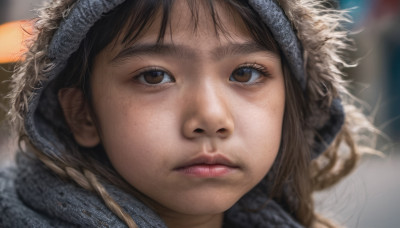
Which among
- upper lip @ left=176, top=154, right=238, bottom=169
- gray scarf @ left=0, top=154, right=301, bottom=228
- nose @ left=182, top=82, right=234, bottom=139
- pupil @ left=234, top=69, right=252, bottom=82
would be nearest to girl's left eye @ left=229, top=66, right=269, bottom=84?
pupil @ left=234, top=69, right=252, bottom=82

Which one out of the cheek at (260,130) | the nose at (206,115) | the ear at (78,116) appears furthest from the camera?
the ear at (78,116)

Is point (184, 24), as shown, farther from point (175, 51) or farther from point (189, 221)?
point (189, 221)

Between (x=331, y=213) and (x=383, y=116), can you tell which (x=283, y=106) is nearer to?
(x=331, y=213)

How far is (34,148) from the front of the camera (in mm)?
1606

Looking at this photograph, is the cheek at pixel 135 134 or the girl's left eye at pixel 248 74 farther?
the girl's left eye at pixel 248 74

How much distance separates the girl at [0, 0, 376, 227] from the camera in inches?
57.9

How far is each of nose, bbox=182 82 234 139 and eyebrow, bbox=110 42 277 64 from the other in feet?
0.31

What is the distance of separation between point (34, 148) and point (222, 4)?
0.67 meters

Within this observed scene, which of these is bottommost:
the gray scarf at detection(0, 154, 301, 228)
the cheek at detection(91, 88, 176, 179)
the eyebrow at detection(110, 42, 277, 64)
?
the gray scarf at detection(0, 154, 301, 228)

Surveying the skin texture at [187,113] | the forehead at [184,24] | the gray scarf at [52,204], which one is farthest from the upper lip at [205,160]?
the forehead at [184,24]

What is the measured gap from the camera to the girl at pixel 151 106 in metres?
1.47

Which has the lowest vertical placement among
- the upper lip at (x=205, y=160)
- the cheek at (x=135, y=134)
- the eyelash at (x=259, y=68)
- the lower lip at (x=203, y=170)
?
the lower lip at (x=203, y=170)

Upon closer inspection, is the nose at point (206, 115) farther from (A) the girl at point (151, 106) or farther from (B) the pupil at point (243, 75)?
(B) the pupil at point (243, 75)

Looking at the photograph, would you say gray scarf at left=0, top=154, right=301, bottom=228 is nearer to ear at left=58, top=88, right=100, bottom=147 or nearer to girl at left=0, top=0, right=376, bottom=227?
girl at left=0, top=0, right=376, bottom=227
